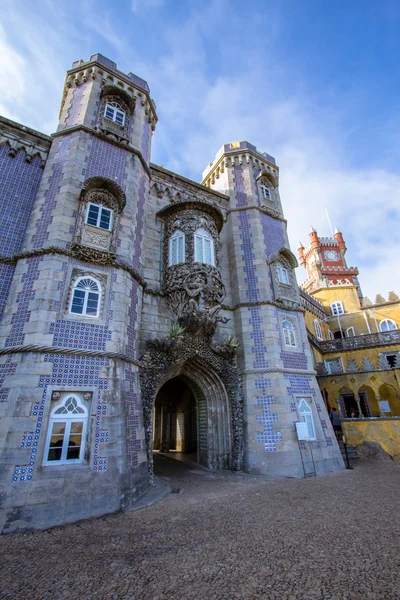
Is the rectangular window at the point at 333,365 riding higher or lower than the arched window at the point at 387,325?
lower

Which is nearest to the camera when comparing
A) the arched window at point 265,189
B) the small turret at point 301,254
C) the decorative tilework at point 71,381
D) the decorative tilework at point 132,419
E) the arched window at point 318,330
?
the decorative tilework at point 71,381

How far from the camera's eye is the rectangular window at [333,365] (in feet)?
82.2

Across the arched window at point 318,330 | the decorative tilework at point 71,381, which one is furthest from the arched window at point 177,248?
the arched window at point 318,330

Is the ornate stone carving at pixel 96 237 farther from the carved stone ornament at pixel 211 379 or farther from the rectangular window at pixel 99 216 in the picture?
the carved stone ornament at pixel 211 379

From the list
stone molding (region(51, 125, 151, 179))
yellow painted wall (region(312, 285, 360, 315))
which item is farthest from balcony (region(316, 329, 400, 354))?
stone molding (region(51, 125, 151, 179))

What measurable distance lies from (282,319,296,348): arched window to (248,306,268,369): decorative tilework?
129 cm

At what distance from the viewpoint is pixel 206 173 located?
2039 cm

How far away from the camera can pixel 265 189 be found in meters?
18.6

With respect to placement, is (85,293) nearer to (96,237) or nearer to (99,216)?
(96,237)

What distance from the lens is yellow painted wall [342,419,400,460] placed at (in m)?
14.3

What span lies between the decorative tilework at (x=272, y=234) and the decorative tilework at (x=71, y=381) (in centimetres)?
1096

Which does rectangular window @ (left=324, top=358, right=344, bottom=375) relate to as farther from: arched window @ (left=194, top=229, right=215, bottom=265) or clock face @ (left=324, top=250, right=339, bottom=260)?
clock face @ (left=324, top=250, right=339, bottom=260)

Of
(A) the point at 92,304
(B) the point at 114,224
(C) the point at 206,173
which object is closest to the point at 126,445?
(A) the point at 92,304

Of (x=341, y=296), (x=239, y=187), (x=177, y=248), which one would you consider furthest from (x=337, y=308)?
(x=177, y=248)
